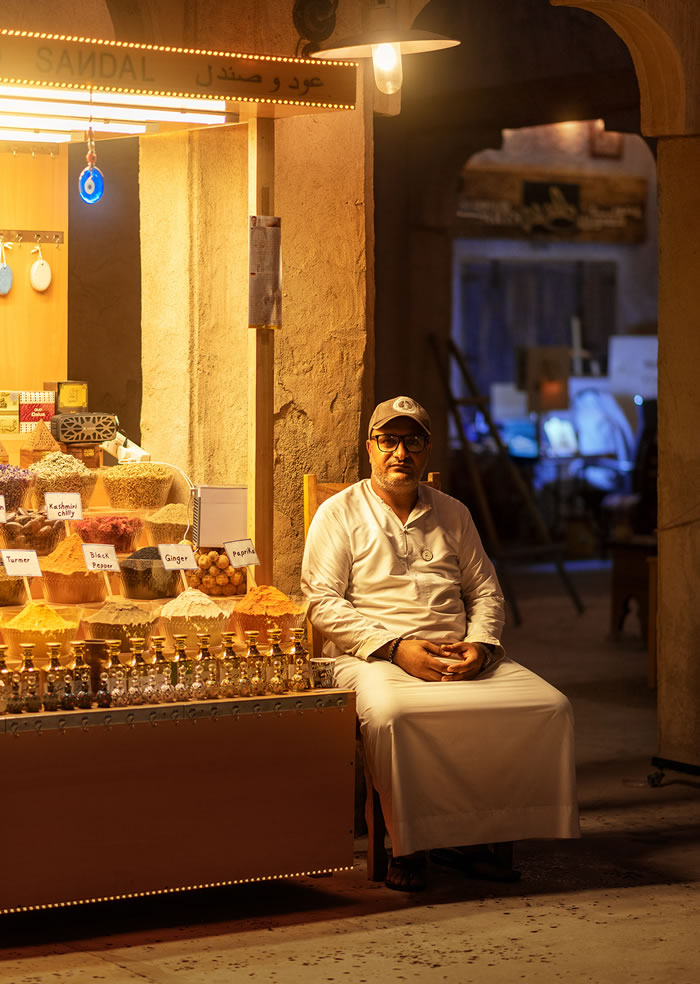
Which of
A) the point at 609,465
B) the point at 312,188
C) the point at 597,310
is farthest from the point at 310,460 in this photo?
the point at 597,310

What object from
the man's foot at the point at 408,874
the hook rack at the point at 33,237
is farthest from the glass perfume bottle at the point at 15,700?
the hook rack at the point at 33,237

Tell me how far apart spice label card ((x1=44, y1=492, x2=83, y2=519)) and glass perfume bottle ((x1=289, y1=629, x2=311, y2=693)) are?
75 centimetres

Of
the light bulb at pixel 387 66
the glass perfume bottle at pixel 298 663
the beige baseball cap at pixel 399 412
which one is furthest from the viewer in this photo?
the light bulb at pixel 387 66

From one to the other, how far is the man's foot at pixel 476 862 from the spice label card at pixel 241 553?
1.05 meters

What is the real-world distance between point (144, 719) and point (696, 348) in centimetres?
290

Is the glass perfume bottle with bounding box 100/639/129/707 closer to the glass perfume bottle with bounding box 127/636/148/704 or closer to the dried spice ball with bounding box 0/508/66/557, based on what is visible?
the glass perfume bottle with bounding box 127/636/148/704

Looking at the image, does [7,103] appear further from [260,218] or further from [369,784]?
[369,784]

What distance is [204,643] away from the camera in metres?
4.24

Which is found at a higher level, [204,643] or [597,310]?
[597,310]

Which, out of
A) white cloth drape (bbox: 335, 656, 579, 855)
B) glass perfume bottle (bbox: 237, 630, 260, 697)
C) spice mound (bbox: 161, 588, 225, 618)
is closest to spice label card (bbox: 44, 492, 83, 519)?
spice mound (bbox: 161, 588, 225, 618)

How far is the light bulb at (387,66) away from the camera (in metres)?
4.89

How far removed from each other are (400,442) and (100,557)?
103 cm

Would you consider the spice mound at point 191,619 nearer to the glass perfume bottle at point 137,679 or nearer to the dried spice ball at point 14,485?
the glass perfume bottle at point 137,679

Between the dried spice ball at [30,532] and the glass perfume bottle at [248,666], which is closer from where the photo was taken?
the glass perfume bottle at [248,666]
